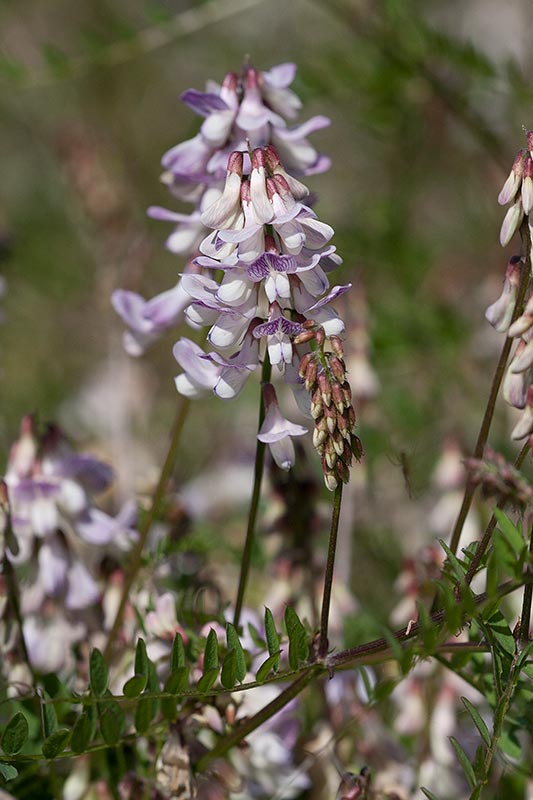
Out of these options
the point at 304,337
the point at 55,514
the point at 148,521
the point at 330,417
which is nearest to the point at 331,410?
the point at 330,417

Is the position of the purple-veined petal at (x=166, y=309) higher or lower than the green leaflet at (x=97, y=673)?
higher

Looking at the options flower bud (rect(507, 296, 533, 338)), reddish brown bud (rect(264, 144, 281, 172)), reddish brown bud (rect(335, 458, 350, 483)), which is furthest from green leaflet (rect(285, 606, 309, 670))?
reddish brown bud (rect(264, 144, 281, 172))

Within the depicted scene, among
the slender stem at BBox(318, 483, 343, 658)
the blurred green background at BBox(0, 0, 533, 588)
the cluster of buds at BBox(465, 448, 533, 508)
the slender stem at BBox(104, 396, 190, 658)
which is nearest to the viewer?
the cluster of buds at BBox(465, 448, 533, 508)

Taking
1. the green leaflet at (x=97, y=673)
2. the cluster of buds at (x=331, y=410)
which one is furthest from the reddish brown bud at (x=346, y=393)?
the green leaflet at (x=97, y=673)

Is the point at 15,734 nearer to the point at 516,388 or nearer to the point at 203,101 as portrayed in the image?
the point at 516,388

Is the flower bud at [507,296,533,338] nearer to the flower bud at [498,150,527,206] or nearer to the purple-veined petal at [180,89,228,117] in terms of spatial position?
the flower bud at [498,150,527,206]

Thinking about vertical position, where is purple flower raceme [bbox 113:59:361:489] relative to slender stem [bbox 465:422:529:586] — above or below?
above

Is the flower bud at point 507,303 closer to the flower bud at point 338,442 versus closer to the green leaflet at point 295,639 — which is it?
the flower bud at point 338,442
